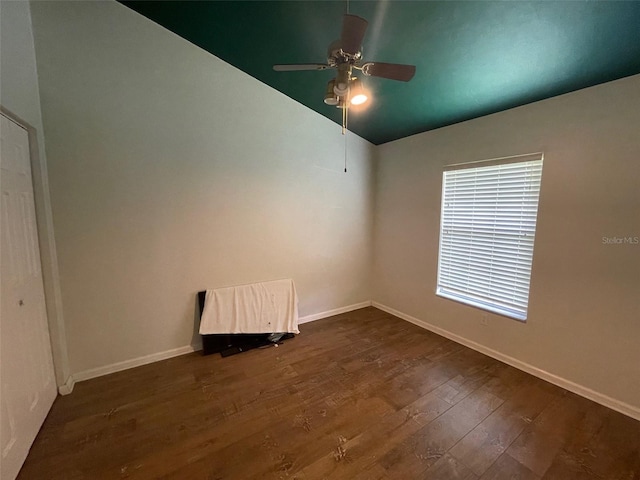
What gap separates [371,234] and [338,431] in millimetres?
2654

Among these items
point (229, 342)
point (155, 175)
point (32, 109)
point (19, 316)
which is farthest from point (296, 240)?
point (32, 109)

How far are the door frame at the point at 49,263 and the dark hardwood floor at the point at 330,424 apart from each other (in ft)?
0.80

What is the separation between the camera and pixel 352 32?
1.26 metres

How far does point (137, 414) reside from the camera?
1848mm

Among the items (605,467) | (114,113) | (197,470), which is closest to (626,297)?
(605,467)

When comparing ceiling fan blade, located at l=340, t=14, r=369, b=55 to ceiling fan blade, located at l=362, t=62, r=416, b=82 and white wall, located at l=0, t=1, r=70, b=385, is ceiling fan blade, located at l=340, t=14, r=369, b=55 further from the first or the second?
white wall, located at l=0, t=1, r=70, b=385

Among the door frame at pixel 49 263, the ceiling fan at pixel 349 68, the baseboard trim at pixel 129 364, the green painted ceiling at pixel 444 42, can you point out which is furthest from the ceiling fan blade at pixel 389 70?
the baseboard trim at pixel 129 364

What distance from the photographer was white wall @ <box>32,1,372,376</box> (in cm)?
201

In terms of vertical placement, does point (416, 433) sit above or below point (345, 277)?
below

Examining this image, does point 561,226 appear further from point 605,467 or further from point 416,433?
point 416,433

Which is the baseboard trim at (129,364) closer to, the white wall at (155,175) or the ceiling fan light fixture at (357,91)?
the white wall at (155,175)

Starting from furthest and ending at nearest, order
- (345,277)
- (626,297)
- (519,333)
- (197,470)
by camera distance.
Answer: (345,277)
(519,333)
(626,297)
(197,470)

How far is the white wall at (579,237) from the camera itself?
182cm

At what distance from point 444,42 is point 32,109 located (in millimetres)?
2938
